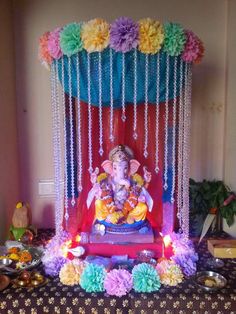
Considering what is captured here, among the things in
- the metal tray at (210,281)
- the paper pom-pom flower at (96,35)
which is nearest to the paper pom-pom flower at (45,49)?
the paper pom-pom flower at (96,35)

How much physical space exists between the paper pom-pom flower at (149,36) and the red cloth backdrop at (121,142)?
1.36 feet

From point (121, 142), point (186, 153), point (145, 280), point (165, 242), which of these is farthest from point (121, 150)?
point (145, 280)

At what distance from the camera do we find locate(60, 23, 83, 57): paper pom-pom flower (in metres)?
1.34

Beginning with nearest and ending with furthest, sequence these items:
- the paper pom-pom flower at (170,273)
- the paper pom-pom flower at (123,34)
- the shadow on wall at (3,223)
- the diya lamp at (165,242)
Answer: the paper pom-pom flower at (123,34) < the paper pom-pom flower at (170,273) < the diya lamp at (165,242) < the shadow on wall at (3,223)

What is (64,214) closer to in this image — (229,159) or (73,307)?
(73,307)

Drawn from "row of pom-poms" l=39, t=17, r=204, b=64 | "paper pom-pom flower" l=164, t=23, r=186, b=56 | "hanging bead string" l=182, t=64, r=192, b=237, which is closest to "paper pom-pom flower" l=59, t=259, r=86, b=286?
"hanging bead string" l=182, t=64, r=192, b=237

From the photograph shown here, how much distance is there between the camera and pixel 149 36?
1.32 metres

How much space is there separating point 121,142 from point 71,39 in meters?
0.65

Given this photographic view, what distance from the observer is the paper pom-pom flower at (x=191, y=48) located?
4.64 feet

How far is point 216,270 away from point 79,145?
3.22 ft

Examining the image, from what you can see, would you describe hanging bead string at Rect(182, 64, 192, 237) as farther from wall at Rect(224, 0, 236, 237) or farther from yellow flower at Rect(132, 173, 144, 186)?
wall at Rect(224, 0, 236, 237)

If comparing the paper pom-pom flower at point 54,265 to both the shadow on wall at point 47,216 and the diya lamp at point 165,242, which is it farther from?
the shadow on wall at point 47,216

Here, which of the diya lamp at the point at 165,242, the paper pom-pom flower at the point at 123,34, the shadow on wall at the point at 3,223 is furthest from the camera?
the shadow on wall at the point at 3,223

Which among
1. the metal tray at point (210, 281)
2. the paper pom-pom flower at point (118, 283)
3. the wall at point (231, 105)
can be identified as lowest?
the metal tray at point (210, 281)
